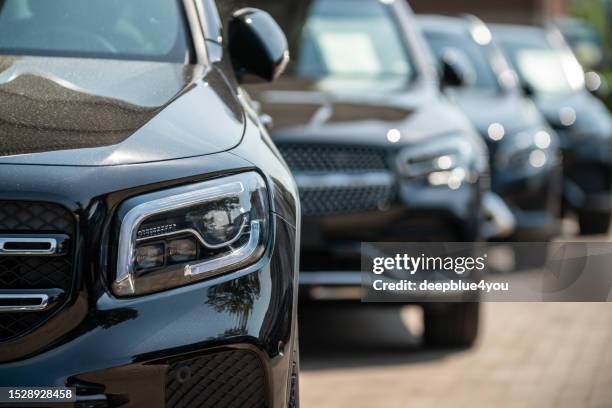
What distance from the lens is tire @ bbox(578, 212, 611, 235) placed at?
1258cm

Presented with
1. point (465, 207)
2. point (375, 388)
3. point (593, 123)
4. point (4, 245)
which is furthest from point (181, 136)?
point (593, 123)

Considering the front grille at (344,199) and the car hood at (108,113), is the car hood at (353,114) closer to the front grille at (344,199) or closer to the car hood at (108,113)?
the front grille at (344,199)

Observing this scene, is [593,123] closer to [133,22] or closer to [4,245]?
[133,22]

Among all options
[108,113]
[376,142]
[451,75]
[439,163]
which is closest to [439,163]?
[439,163]

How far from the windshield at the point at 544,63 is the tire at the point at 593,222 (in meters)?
1.17

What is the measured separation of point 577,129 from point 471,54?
1135mm

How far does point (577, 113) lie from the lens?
12.1m

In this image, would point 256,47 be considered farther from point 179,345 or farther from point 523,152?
point 523,152

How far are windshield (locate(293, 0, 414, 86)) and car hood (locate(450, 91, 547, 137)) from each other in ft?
4.12

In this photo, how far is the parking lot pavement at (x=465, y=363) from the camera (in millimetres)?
5887

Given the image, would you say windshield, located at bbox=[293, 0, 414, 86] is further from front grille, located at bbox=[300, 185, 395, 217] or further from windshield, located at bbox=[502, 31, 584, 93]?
windshield, located at bbox=[502, 31, 584, 93]

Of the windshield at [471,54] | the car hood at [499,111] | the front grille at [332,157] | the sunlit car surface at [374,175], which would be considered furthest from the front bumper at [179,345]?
the windshield at [471,54]

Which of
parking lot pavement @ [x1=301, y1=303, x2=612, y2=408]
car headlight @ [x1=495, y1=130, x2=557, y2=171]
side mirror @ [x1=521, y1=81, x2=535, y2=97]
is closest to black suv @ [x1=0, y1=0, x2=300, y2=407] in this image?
parking lot pavement @ [x1=301, y1=303, x2=612, y2=408]

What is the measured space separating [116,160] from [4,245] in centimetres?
32
